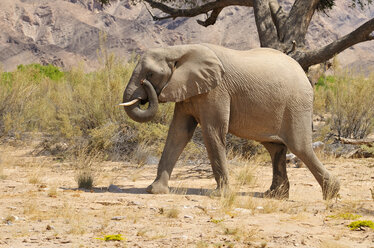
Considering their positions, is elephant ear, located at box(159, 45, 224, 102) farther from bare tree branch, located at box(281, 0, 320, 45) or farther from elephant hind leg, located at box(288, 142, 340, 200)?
bare tree branch, located at box(281, 0, 320, 45)

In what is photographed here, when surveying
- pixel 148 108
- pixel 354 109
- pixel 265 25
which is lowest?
pixel 354 109

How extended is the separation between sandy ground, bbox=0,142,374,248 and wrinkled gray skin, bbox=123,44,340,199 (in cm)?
64

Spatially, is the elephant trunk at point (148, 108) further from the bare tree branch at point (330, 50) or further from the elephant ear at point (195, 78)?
the bare tree branch at point (330, 50)

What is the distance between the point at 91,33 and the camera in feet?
253

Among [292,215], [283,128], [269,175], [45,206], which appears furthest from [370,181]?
[45,206]

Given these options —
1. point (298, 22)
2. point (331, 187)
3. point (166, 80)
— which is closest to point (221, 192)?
point (331, 187)

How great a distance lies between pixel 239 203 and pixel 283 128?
1333 mm

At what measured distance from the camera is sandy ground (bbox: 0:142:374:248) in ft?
16.9

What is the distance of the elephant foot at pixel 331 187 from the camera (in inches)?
294

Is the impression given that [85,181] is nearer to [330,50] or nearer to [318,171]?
[318,171]

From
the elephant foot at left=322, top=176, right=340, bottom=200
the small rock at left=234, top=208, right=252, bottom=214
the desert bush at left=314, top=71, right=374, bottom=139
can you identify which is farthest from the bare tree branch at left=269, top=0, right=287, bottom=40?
the small rock at left=234, top=208, right=252, bottom=214

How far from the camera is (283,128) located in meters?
7.55

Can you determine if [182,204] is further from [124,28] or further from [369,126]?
[124,28]

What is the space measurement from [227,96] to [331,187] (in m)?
1.86
